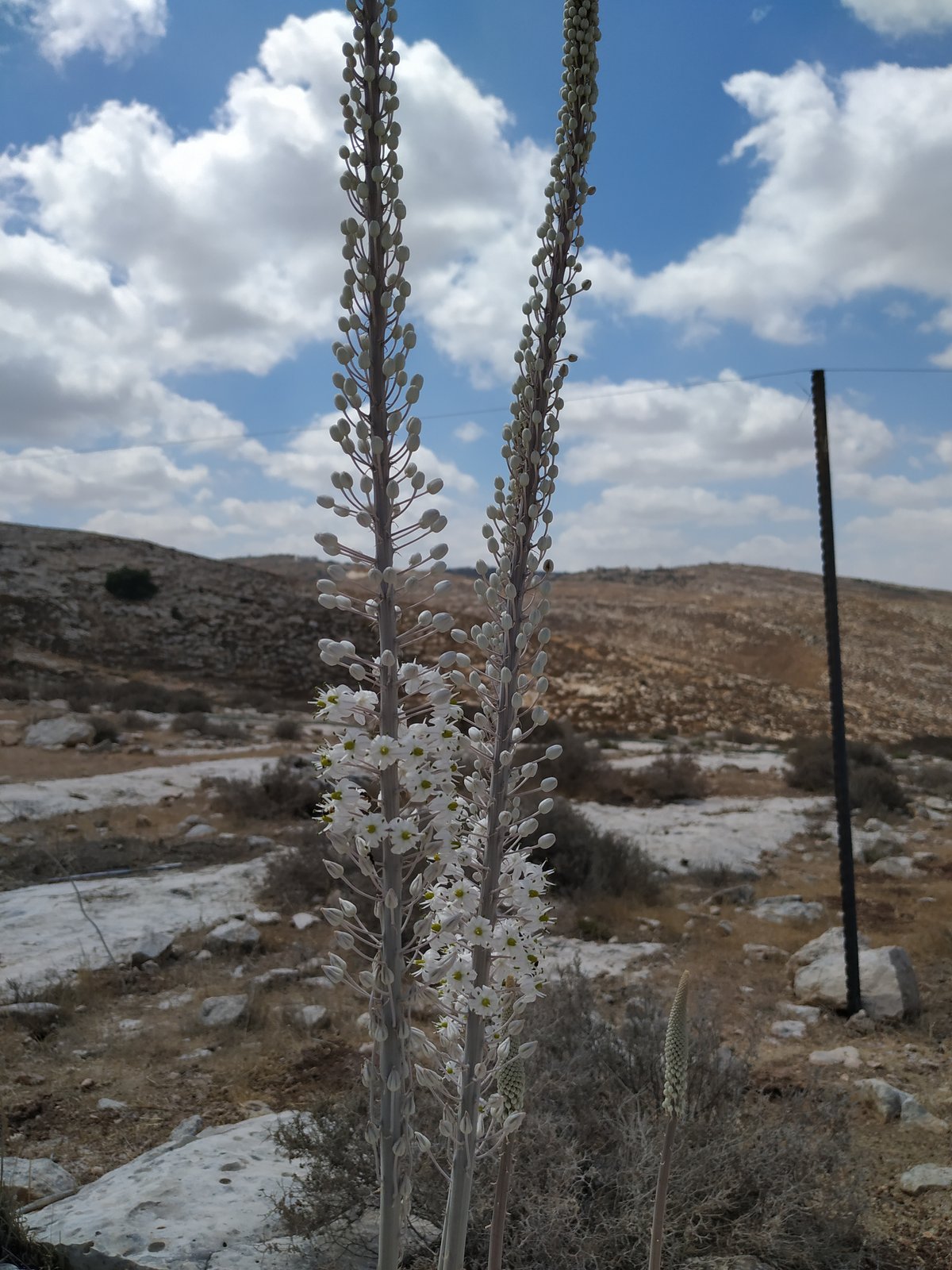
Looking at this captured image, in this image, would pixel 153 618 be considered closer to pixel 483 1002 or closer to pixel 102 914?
pixel 102 914

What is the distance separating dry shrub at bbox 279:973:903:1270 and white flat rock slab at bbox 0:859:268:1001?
4169 millimetres

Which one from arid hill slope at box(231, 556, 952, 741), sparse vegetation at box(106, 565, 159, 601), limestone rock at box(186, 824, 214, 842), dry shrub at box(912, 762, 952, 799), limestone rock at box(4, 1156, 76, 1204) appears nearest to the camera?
limestone rock at box(4, 1156, 76, 1204)

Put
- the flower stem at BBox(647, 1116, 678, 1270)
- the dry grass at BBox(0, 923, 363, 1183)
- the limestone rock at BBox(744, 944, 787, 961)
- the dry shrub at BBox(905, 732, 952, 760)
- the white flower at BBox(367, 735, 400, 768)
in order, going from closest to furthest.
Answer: the white flower at BBox(367, 735, 400, 768), the flower stem at BBox(647, 1116, 678, 1270), the dry grass at BBox(0, 923, 363, 1183), the limestone rock at BBox(744, 944, 787, 961), the dry shrub at BBox(905, 732, 952, 760)

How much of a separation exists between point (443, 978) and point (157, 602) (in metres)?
36.4

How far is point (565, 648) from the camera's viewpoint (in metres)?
39.8

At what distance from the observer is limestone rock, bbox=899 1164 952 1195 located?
4.71 m

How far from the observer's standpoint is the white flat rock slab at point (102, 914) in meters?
7.57

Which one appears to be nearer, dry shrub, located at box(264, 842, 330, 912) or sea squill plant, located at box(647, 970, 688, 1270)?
sea squill plant, located at box(647, 970, 688, 1270)

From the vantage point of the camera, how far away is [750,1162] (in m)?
4.01

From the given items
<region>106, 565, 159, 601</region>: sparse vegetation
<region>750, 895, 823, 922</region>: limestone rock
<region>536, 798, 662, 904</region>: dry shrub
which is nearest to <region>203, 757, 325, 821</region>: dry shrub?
<region>536, 798, 662, 904</region>: dry shrub

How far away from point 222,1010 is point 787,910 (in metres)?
6.92

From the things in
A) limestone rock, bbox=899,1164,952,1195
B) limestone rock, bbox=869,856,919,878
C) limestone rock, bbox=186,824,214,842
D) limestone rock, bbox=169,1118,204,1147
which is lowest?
limestone rock, bbox=869,856,919,878

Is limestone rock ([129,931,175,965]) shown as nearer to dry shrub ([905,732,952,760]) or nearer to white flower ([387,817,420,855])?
white flower ([387,817,420,855])

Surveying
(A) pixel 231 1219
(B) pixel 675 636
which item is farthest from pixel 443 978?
(B) pixel 675 636
